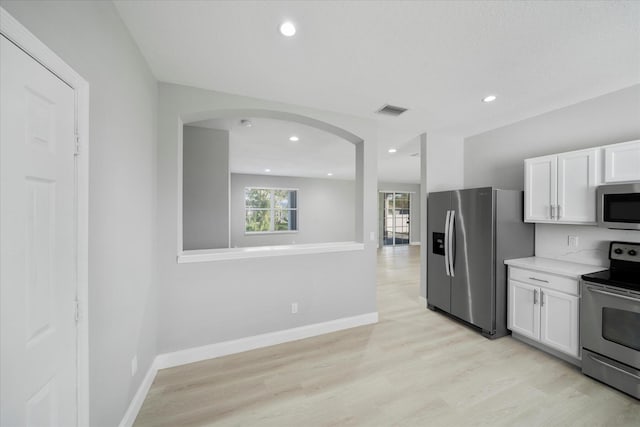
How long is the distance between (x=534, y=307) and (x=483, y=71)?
2.43m

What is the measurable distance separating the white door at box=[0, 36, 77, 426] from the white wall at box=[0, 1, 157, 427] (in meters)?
0.16

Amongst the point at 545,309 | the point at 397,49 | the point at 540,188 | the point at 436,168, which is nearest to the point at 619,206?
the point at 540,188

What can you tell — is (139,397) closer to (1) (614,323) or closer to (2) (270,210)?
(1) (614,323)

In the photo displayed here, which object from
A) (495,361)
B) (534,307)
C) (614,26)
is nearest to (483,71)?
(614,26)

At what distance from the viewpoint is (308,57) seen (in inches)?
79.0

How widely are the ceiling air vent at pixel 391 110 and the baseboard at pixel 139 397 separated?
136 inches

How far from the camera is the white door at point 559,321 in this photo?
7.77ft

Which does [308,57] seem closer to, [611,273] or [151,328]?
[151,328]

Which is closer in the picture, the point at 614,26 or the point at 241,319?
the point at 614,26

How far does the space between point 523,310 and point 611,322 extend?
719mm

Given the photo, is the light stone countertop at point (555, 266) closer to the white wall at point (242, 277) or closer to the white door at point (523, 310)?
the white door at point (523, 310)

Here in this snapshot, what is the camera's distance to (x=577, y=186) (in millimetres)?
2535

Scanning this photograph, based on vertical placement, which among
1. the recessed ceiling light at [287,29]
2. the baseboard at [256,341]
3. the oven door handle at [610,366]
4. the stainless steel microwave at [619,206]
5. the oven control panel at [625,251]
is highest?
the recessed ceiling light at [287,29]

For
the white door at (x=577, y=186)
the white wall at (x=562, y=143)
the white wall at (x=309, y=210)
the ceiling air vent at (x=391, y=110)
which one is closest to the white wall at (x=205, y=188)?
the ceiling air vent at (x=391, y=110)
